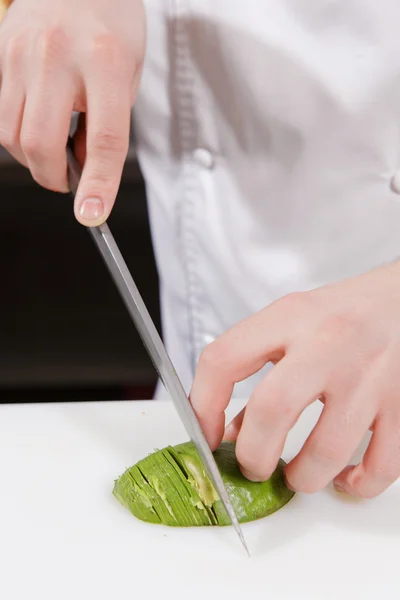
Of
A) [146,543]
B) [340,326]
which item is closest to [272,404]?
[340,326]

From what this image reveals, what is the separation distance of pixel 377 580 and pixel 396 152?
597 mm

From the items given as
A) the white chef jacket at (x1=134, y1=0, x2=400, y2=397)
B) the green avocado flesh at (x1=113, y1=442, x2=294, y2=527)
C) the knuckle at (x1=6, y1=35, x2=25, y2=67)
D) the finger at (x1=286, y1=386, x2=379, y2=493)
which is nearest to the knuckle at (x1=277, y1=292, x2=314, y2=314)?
the finger at (x1=286, y1=386, x2=379, y2=493)

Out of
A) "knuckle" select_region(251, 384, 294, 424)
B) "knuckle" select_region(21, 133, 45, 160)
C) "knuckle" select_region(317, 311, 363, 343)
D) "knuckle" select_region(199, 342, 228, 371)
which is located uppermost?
"knuckle" select_region(317, 311, 363, 343)

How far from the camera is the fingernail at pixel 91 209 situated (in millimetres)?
834

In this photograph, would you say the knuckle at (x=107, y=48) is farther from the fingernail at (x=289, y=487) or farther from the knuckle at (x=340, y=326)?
the fingernail at (x=289, y=487)

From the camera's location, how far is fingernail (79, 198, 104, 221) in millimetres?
834

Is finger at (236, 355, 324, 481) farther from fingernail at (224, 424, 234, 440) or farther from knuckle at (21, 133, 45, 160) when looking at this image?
knuckle at (21, 133, 45, 160)

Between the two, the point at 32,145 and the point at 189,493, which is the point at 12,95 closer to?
the point at 32,145

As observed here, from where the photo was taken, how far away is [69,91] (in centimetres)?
90

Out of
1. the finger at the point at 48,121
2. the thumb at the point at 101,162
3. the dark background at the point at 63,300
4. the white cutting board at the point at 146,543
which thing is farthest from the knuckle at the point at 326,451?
the dark background at the point at 63,300

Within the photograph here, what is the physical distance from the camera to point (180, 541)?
0.83 meters

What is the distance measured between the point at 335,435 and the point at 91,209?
14.8 inches

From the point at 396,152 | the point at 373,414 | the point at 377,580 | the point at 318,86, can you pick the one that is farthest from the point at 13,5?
the point at 377,580

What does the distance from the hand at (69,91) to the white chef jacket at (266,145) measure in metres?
0.18
